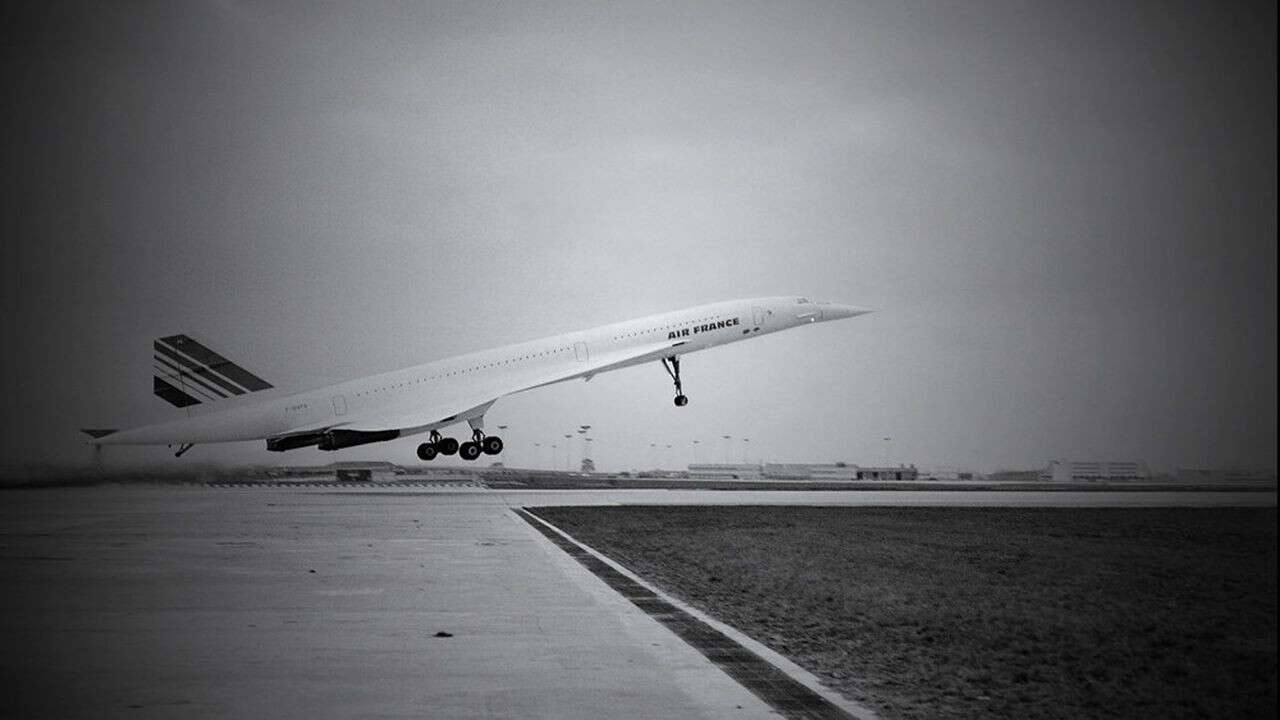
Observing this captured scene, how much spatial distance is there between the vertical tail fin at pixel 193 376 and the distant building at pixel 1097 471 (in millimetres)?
106927

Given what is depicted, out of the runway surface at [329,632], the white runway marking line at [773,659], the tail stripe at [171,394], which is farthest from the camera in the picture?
the tail stripe at [171,394]

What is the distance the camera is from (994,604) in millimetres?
19422

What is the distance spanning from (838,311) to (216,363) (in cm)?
2858

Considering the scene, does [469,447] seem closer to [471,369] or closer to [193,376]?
[471,369]

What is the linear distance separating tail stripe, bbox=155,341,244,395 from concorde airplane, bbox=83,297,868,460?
40mm

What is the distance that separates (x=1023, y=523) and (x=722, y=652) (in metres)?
30.8

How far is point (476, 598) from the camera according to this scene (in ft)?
61.8

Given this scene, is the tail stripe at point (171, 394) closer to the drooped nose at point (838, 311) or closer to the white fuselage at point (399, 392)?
the white fuselage at point (399, 392)

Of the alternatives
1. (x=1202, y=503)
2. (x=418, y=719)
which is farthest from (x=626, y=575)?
(x=1202, y=503)

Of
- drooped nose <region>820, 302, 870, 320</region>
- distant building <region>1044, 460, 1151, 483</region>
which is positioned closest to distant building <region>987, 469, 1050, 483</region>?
distant building <region>1044, 460, 1151, 483</region>

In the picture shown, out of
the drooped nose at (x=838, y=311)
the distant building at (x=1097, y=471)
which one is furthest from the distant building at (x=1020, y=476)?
the drooped nose at (x=838, y=311)

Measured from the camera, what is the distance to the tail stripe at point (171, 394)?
132 ft

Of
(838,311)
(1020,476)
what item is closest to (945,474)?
(1020,476)

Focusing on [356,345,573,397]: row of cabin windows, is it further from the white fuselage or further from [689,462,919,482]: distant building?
[689,462,919,482]: distant building
